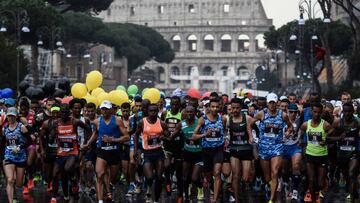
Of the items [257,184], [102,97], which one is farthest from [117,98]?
[257,184]

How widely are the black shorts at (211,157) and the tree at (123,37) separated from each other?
2740 inches

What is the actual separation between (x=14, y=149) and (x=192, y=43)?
153m

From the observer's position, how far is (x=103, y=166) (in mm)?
15164

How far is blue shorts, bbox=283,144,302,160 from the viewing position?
16719mm

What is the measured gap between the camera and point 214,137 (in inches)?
590

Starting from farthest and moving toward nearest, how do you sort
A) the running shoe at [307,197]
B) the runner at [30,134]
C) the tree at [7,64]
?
the tree at [7,64] → the running shoe at [307,197] → the runner at [30,134]

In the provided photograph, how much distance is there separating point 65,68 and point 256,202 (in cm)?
8298

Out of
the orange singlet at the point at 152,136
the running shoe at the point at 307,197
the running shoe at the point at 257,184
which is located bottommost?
the running shoe at the point at 257,184

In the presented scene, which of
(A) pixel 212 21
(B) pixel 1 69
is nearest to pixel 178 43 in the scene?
(A) pixel 212 21

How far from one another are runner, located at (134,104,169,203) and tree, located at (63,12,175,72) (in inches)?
2733

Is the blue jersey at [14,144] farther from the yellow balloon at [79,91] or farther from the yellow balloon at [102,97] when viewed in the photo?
the yellow balloon at [79,91]

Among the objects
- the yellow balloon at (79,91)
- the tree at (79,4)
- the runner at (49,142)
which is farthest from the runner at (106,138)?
the tree at (79,4)

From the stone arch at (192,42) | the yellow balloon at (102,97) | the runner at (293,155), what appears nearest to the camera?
the runner at (293,155)

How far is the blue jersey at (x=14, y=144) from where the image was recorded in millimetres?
14922
